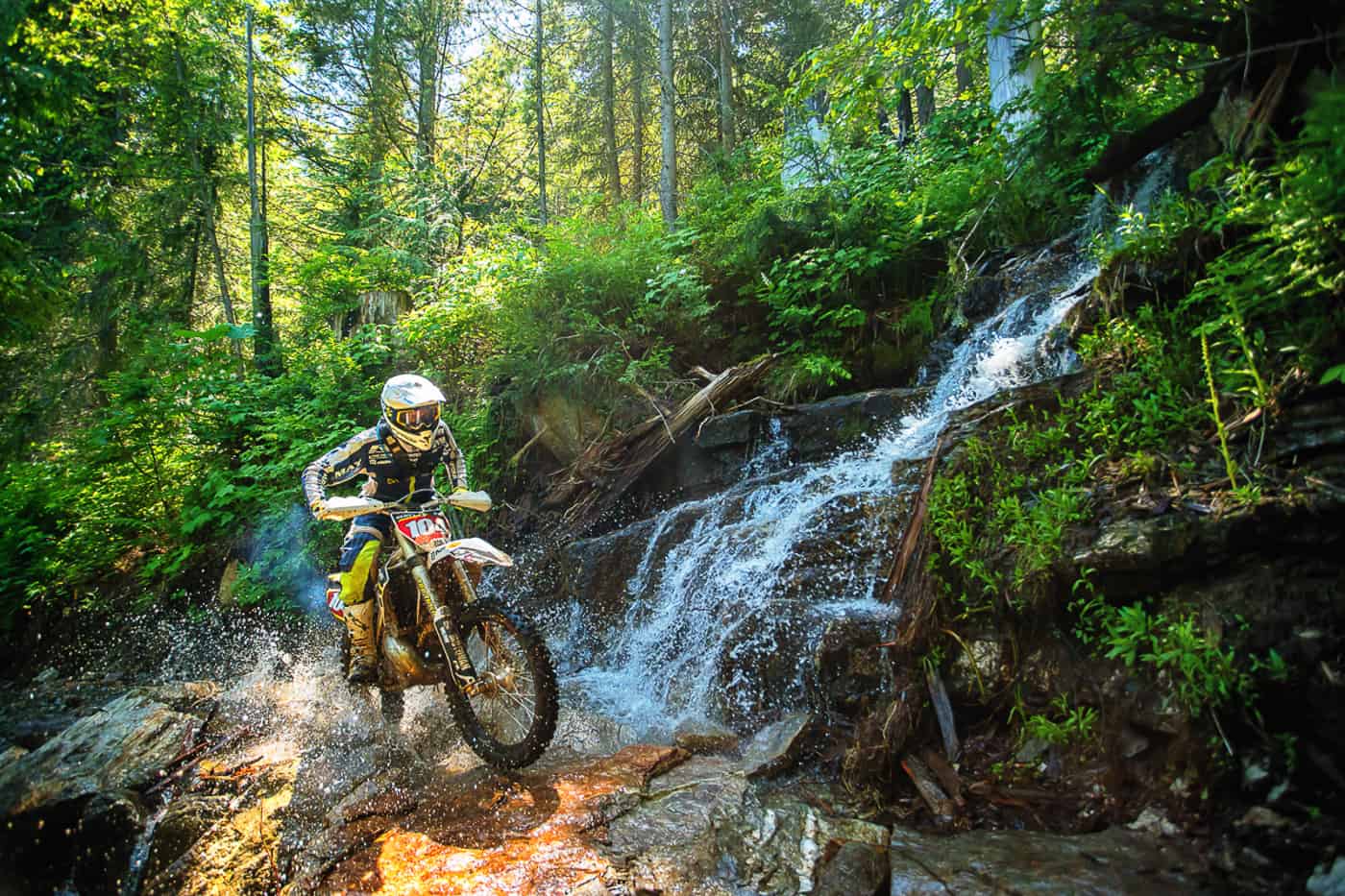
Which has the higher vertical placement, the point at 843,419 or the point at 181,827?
the point at 843,419

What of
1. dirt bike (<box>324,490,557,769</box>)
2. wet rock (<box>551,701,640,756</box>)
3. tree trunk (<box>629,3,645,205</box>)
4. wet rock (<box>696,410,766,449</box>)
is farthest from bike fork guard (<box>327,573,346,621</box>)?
tree trunk (<box>629,3,645,205</box>)

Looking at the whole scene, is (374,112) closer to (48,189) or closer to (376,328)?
(48,189)

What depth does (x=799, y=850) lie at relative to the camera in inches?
118

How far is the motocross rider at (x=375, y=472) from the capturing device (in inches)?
181

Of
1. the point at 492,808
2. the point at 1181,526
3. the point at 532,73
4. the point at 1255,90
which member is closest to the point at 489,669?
the point at 492,808

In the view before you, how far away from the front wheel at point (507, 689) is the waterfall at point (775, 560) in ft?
3.69

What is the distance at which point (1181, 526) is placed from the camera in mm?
3021

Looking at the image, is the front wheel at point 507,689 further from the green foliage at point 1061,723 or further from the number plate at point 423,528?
the green foliage at point 1061,723

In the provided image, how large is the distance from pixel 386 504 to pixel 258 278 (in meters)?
11.7

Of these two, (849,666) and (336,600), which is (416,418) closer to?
(336,600)

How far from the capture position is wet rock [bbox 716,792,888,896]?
9.16ft

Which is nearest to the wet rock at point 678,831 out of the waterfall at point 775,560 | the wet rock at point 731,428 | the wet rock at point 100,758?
Result: the waterfall at point 775,560

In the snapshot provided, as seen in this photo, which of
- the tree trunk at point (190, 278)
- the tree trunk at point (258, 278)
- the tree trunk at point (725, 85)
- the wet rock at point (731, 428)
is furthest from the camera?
the tree trunk at point (725, 85)

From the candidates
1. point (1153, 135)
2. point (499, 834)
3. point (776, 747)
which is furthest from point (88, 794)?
point (1153, 135)
